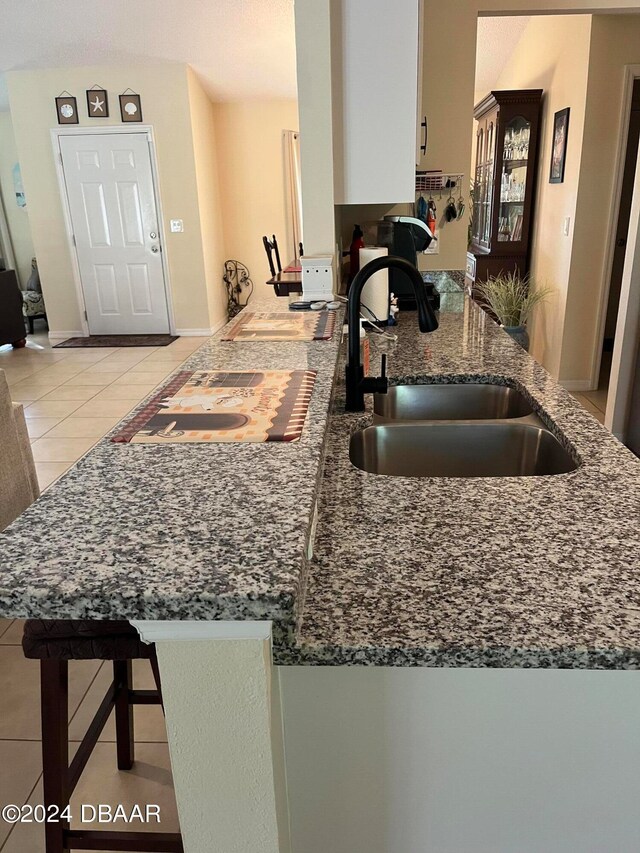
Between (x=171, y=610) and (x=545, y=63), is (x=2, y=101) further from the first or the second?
(x=171, y=610)

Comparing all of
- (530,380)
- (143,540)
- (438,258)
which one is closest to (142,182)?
(438,258)

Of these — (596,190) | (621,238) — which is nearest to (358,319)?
(596,190)

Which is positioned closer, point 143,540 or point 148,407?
point 143,540

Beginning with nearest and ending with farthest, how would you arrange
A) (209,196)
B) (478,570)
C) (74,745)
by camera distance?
1. (478,570)
2. (74,745)
3. (209,196)

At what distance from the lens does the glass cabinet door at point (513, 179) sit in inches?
195

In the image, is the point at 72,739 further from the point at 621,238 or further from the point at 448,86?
the point at 621,238

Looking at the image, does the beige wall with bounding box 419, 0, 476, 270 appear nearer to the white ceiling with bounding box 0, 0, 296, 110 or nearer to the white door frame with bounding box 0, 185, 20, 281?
the white ceiling with bounding box 0, 0, 296, 110

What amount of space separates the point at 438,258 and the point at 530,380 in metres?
2.30

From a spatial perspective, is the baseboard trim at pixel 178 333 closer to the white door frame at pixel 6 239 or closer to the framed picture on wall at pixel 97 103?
the white door frame at pixel 6 239

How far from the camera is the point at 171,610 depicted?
1.83ft

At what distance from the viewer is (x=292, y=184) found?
724 cm

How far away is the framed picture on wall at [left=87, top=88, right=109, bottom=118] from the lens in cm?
596

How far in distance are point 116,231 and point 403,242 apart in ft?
14.5

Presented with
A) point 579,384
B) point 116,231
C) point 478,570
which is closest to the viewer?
point 478,570
